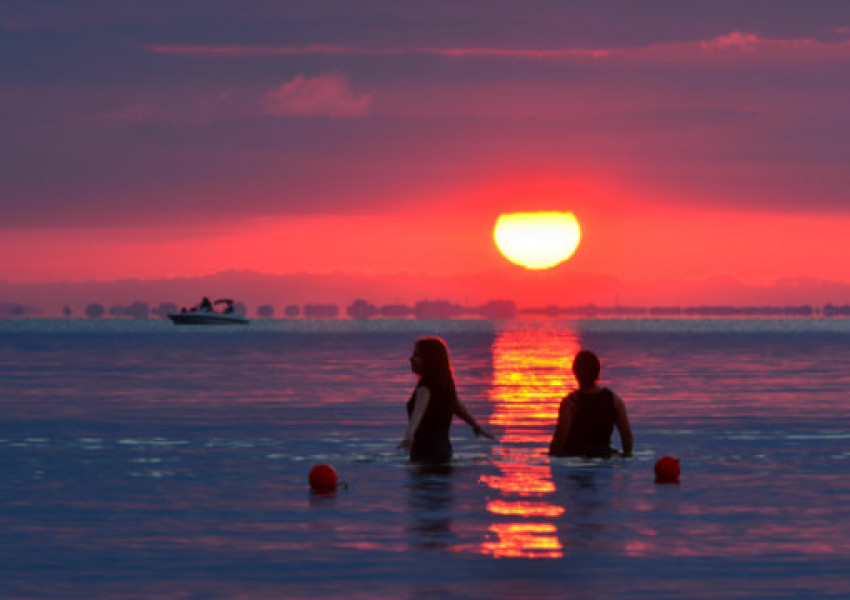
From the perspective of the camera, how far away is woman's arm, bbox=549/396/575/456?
21812 mm

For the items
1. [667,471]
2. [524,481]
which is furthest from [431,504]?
[667,471]

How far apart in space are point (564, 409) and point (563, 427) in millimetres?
435

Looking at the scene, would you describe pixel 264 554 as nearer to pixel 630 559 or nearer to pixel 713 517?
pixel 630 559

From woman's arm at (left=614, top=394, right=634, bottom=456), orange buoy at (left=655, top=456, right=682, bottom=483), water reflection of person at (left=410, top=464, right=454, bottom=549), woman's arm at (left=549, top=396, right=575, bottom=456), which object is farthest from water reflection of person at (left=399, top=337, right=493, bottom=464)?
orange buoy at (left=655, top=456, right=682, bottom=483)

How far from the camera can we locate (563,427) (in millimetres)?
22234

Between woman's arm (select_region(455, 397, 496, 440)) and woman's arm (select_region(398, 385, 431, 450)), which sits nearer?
woman's arm (select_region(455, 397, 496, 440))

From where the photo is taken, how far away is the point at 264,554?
49.2ft

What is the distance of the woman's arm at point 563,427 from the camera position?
21.8m

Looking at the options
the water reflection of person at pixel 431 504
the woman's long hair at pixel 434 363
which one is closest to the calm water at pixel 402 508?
the water reflection of person at pixel 431 504

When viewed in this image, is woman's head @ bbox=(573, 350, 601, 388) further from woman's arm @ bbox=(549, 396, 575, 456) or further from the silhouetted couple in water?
woman's arm @ bbox=(549, 396, 575, 456)

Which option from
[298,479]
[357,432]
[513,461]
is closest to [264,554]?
[298,479]

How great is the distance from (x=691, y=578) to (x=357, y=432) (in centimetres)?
1787

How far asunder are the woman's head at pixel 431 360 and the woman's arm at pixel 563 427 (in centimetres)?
156

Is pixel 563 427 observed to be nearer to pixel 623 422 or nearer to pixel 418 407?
pixel 623 422
